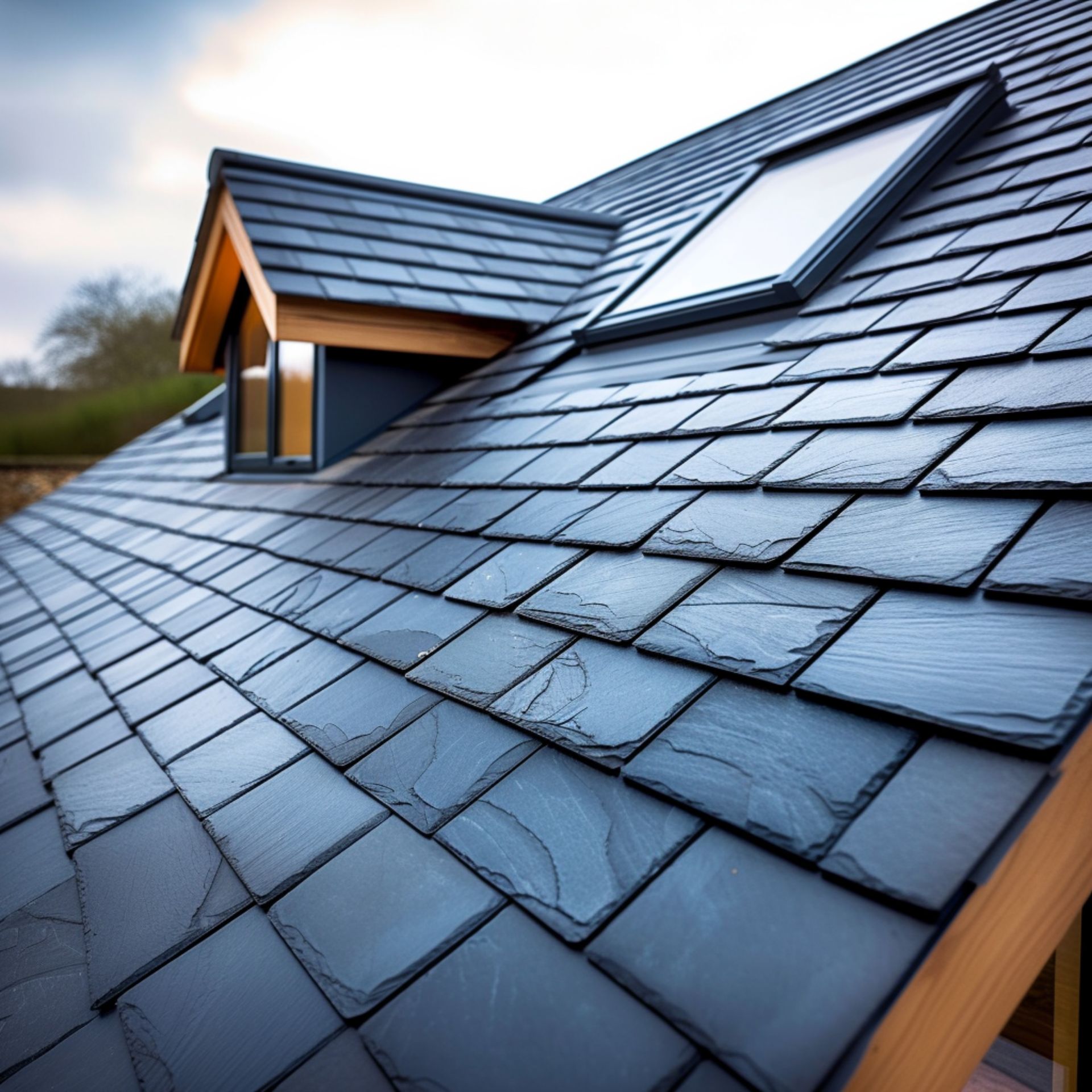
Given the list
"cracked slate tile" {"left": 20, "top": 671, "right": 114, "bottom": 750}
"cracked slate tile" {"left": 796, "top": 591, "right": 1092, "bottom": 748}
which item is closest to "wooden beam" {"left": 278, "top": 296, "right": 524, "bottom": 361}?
"cracked slate tile" {"left": 20, "top": 671, "right": 114, "bottom": 750}

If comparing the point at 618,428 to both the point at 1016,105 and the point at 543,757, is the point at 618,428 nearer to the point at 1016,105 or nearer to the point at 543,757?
the point at 543,757

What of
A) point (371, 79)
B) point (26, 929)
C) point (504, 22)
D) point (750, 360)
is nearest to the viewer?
point (26, 929)

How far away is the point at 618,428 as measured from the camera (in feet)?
7.73

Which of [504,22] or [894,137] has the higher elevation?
[504,22]

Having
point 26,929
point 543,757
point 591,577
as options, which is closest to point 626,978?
point 543,757

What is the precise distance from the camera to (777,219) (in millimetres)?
3020

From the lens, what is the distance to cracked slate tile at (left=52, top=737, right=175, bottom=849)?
63.4 inches

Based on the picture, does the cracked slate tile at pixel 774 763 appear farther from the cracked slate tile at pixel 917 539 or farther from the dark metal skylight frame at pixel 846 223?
the dark metal skylight frame at pixel 846 223

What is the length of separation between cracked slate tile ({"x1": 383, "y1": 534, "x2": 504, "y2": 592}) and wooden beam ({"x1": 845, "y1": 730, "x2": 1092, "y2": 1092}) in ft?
4.57

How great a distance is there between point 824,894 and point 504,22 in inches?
1060

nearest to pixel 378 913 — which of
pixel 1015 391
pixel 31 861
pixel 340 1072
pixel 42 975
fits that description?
pixel 340 1072

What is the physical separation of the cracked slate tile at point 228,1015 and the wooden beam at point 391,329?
303 cm

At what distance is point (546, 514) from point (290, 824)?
105 cm

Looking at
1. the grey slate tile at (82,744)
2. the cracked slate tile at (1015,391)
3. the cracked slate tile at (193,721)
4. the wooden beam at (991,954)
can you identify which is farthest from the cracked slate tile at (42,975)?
the cracked slate tile at (1015,391)
